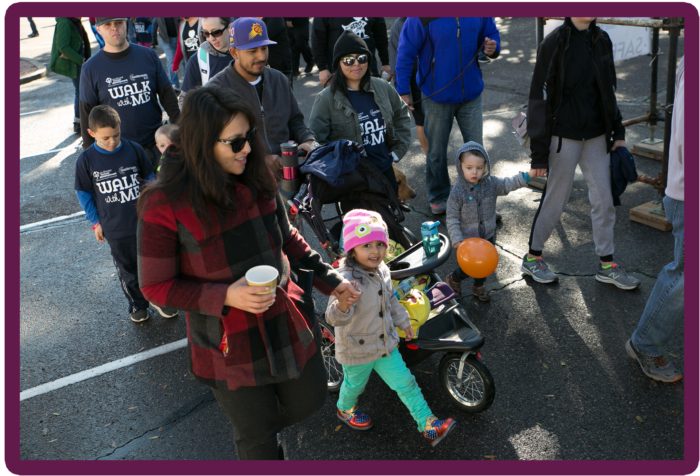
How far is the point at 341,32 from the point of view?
8.18 metres

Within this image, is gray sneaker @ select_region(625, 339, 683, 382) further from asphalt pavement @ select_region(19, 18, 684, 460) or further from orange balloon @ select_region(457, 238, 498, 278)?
orange balloon @ select_region(457, 238, 498, 278)

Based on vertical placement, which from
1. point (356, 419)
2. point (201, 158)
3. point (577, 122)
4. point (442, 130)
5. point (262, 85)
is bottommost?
point (356, 419)

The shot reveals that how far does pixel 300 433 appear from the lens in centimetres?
368

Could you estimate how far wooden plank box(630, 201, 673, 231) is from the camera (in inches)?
218

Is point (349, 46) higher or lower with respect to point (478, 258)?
higher

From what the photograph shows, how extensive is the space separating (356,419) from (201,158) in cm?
199

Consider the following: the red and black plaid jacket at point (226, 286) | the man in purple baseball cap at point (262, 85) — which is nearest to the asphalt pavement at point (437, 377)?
the red and black plaid jacket at point (226, 286)

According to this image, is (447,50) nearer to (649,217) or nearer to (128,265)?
(649,217)

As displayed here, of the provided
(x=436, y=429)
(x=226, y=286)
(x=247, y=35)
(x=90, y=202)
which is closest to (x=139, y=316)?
(x=90, y=202)

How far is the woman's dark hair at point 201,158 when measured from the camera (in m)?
2.36

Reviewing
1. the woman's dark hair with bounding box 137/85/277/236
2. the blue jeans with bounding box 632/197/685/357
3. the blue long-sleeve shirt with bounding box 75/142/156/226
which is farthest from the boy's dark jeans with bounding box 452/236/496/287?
the woman's dark hair with bounding box 137/85/277/236

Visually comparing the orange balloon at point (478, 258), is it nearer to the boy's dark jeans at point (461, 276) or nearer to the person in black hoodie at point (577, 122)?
the boy's dark jeans at point (461, 276)

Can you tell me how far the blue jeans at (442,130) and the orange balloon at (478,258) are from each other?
82.0 inches

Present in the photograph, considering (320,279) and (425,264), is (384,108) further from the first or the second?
(320,279)
